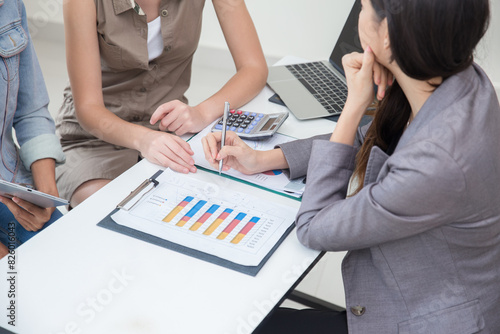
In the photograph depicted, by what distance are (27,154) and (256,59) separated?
0.74 meters

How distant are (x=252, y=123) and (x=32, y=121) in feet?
1.87

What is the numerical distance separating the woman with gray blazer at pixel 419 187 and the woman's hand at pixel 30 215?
0.63 meters

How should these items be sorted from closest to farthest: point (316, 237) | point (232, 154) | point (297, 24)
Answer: point (316, 237)
point (232, 154)
point (297, 24)

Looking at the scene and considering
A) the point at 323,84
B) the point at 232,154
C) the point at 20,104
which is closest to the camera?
the point at 232,154

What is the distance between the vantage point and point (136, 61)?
159 cm

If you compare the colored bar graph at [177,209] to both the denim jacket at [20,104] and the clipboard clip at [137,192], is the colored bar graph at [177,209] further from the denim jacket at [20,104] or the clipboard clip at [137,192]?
the denim jacket at [20,104]

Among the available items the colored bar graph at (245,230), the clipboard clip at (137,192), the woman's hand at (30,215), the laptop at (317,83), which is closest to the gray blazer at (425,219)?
the colored bar graph at (245,230)

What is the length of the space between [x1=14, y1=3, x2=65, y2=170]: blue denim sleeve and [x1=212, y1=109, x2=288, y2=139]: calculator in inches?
16.7

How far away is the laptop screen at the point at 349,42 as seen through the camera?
174 centimetres

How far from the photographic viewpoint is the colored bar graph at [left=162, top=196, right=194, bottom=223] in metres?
1.08

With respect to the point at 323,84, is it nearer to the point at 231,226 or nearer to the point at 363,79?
the point at 363,79

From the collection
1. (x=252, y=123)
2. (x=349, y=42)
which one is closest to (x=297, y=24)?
(x=349, y=42)

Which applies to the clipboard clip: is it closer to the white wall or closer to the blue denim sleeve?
the blue denim sleeve

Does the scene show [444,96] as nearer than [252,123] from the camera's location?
Yes
